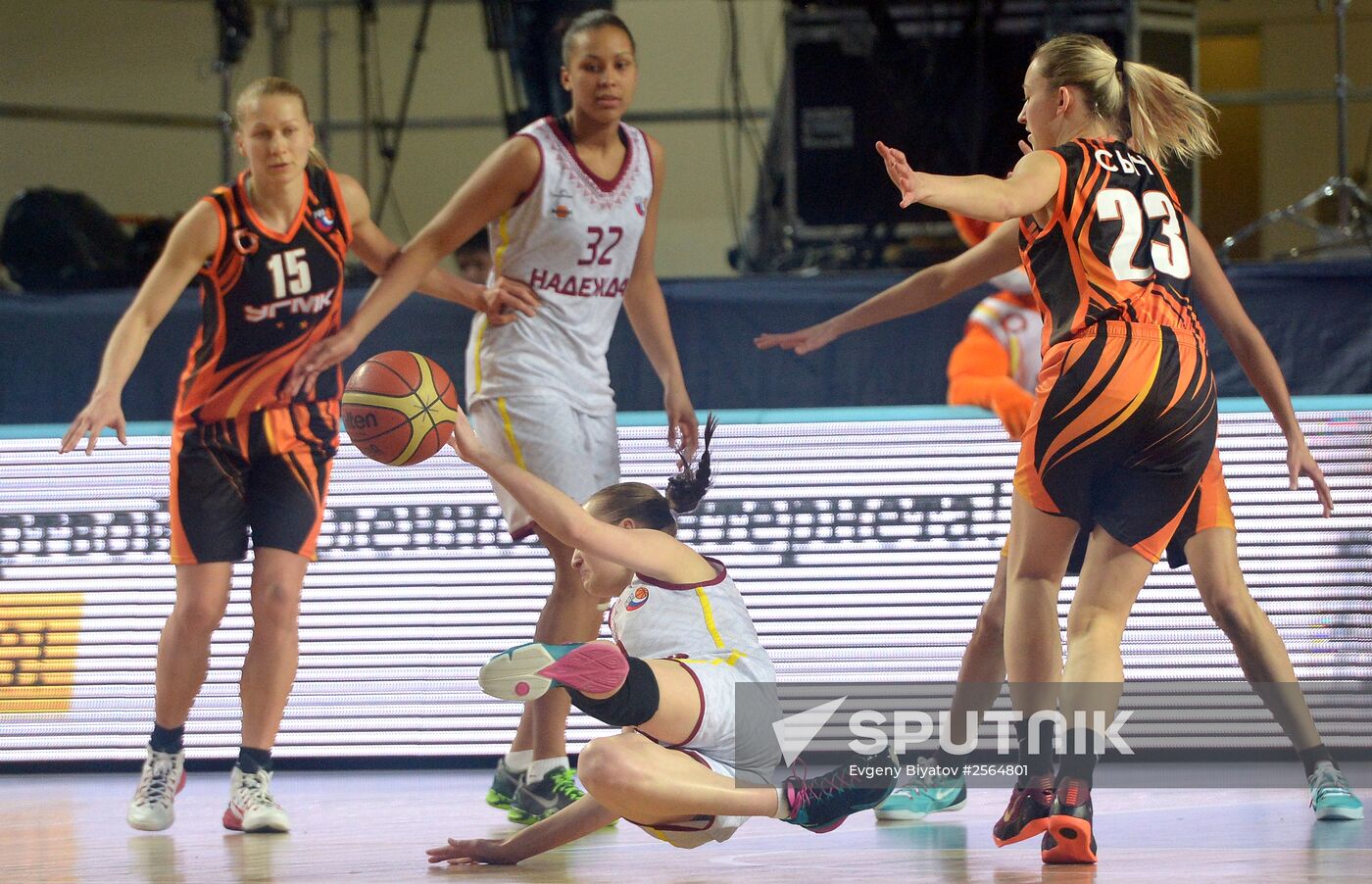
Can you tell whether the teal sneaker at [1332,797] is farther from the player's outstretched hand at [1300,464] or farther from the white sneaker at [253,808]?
the white sneaker at [253,808]

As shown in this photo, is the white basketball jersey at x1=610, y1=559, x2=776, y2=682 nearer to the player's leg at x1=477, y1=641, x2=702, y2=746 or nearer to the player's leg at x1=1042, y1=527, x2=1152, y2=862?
the player's leg at x1=477, y1=641, x2=702, y2=746

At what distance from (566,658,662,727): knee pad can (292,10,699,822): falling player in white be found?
823mm

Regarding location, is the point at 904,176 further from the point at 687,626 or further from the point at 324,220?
the point at 324,220

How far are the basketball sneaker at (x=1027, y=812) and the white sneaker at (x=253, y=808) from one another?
1.61 m

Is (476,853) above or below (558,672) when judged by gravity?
below

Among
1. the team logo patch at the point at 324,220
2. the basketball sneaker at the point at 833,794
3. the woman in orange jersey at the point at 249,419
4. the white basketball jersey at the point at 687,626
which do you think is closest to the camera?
the basketball sneaker at the point at 833,794

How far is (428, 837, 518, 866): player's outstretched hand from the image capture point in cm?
290

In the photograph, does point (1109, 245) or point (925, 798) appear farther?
point (925, 798)

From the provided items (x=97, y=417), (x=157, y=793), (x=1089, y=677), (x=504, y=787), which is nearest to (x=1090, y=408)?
(x=1089, y=677)

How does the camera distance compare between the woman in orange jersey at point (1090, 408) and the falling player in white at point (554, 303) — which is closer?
the woman in orange jersey at point (1090, 408)

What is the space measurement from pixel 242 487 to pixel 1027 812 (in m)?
2.00

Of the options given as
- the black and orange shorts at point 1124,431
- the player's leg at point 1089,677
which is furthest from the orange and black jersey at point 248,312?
the player's leg at point 1089,677

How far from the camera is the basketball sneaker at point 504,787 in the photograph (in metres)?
3.65

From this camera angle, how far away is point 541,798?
3.52 meters
